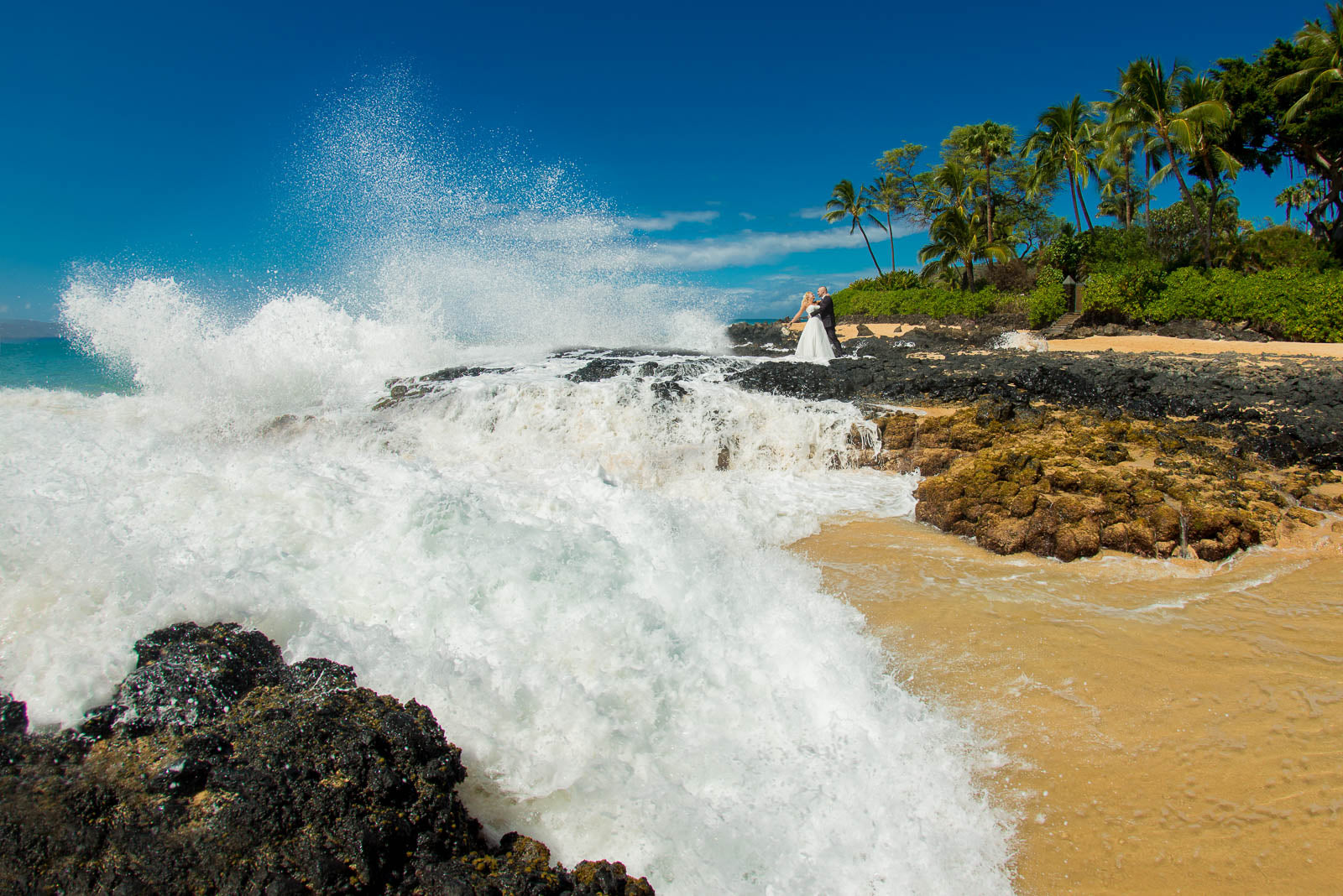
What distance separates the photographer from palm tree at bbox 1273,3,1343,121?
17.9m

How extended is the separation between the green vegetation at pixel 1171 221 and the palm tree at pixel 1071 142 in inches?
2.5

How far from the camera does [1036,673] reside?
4.04 meters

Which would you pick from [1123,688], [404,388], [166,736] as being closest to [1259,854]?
[1123,688]

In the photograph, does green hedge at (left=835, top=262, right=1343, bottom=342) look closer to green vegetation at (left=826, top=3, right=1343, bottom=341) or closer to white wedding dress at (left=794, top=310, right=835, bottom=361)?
green vegetation at (left=826, top=3, right=1343, bottom=341)

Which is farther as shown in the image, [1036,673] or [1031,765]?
[1036,673]

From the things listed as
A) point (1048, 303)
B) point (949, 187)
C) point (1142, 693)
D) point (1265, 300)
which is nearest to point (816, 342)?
point (1142, 693)

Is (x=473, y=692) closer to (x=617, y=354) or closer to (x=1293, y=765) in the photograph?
(x=1293, y=765)

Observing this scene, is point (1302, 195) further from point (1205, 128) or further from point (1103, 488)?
point (1103, 488)

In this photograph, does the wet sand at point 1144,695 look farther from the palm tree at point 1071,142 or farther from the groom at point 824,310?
the palm tree at point 1071,142

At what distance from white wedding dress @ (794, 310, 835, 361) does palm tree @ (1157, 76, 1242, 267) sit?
1468 centimetres

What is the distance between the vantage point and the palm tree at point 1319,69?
17.9 meters

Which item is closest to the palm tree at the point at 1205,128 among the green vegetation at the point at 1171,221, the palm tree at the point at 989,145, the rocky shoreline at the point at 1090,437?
the green vegetation at the point at 1171,221

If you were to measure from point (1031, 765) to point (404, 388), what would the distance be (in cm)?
1102

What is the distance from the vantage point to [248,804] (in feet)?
7.80
